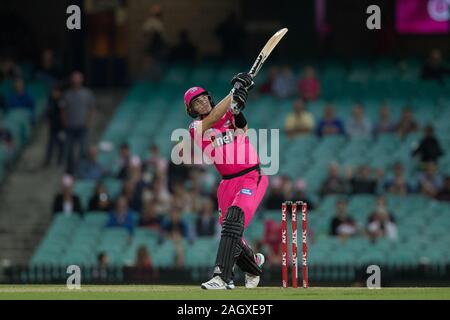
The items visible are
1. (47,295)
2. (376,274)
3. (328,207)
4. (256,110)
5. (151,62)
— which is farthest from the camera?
(151,62)

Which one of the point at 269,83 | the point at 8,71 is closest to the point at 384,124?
the point at 269,83

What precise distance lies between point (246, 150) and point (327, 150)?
38.3ft

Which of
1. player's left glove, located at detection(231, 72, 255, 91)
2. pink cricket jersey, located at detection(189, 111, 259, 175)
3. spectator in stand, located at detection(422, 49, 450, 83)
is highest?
spectator in stand, located at detection(422, 49, 450, 83)

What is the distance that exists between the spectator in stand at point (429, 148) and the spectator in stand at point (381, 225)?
2.25m

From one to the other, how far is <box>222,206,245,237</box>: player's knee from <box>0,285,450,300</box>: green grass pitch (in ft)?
2.07

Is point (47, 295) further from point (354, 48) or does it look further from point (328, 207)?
point (354, 48)

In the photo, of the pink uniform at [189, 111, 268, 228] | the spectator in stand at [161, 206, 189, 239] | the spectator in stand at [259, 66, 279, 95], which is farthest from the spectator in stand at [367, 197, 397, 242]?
the pink uniform at [189, 111, 268, 228]

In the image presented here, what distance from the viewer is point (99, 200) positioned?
26.0m

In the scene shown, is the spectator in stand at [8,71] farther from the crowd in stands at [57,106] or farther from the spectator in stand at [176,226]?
the spectator in stand at [176,226]

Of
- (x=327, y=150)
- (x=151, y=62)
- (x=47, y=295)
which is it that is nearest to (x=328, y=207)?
(x=327, y=150)

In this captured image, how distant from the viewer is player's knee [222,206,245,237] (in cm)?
1547

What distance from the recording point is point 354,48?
33938 millimetres

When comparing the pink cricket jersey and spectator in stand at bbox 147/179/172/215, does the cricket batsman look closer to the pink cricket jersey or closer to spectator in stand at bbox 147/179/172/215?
the pink cricket jersey

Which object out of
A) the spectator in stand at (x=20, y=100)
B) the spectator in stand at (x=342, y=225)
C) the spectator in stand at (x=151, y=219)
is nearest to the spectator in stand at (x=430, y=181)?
the spectator in stand at (x=342, y=225)
